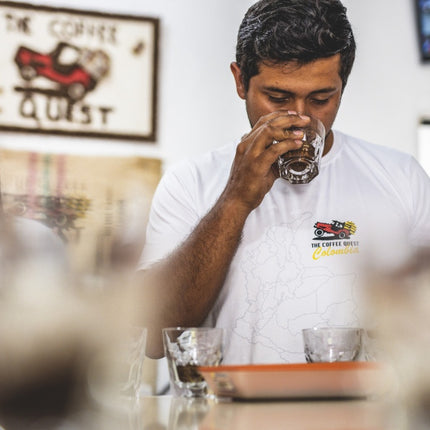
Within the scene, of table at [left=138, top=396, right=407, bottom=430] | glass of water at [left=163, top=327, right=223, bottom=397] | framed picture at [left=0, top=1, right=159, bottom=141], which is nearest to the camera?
table at [left=138, top=396, right=407, bottom=430]

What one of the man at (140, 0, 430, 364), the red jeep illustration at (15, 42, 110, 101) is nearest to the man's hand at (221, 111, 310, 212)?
the man at (140, 0, 430, 364)

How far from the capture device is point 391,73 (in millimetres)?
2203

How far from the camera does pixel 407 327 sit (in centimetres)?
102

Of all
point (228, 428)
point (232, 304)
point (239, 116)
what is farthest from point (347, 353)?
point (239, 116)

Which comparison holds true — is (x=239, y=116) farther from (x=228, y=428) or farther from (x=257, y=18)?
(x=228, y=428)

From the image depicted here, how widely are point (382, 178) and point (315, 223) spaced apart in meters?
0.20

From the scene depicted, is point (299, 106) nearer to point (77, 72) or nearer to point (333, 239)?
point (333, 239)

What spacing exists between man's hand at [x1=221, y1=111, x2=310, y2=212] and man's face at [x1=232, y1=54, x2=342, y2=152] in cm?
7

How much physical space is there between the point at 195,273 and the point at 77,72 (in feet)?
3.80

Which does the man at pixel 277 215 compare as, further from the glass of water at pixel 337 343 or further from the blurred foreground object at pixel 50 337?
the glass of water at pixel 337 343

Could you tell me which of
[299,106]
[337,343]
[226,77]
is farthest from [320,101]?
[226,77]

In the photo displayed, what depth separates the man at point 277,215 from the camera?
3.91 feet

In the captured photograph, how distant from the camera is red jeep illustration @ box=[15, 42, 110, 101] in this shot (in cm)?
207

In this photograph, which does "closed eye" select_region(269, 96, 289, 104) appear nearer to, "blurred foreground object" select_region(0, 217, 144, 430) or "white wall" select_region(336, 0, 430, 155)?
"blurred foreground object" select_region(0, 217, 144, 430)
